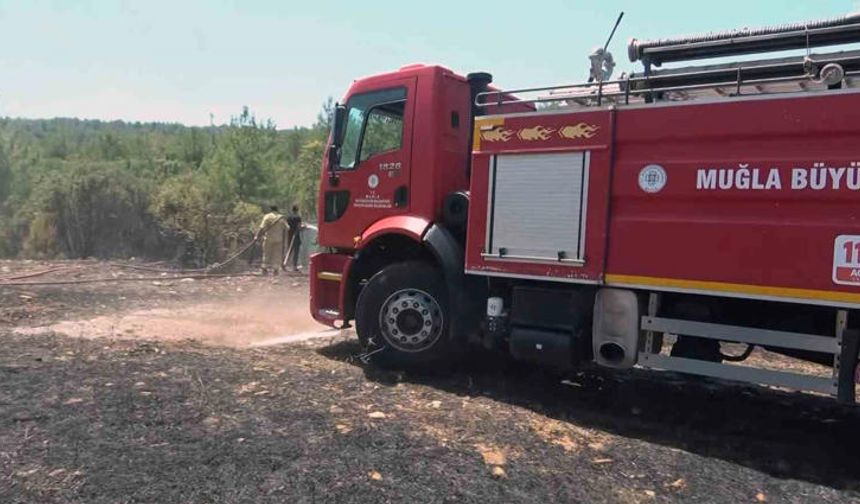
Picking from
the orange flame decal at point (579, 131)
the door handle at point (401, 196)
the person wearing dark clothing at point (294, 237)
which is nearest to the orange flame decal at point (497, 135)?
the orange flame decal at point (579, 131)

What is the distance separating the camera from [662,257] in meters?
5.16

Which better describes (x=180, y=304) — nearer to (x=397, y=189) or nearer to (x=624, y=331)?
(x=397, y=189)

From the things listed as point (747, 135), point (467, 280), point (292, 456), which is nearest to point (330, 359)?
point (467, 280)

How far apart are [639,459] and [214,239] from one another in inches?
689

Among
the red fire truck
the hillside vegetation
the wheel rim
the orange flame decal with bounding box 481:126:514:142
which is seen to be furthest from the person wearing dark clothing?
the orange flame decal with bounding box 481:126:514:142

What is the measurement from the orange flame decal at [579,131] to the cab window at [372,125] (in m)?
1.90

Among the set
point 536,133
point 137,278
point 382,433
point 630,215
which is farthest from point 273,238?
point 630,215

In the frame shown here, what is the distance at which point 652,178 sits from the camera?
5.21 m

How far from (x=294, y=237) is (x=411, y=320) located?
10.2 meters

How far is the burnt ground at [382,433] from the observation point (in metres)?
4.01

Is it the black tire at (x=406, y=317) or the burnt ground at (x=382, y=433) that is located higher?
the black tire at (x=406, y=317)

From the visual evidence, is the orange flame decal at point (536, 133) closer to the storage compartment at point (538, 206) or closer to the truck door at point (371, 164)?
the storage compartment at point (538, 206)

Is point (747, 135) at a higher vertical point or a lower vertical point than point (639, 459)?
higher

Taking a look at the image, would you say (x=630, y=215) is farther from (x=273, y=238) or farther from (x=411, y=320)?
(x=273, y=238)
